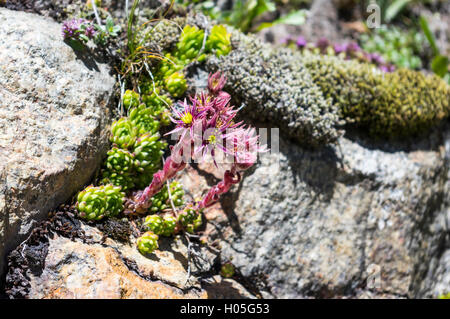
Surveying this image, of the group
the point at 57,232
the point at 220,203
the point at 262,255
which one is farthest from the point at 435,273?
the point at 57,232

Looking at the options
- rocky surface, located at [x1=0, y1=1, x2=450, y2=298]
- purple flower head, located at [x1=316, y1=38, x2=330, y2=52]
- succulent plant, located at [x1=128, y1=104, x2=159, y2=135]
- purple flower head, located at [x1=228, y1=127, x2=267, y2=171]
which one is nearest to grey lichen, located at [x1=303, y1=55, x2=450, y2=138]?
rocky surface, located at [x1=0, y1=1, x2=450, y2=298]

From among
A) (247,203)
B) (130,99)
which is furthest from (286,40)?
(130,99)

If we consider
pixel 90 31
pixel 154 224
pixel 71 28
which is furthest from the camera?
pixel 90 31

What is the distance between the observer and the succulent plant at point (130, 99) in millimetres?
3984

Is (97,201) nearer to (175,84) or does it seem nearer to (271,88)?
(175,84)

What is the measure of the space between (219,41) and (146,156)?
64.2 inches

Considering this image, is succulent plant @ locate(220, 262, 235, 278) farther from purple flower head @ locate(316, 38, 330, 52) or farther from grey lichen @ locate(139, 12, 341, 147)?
purple flower head @ locate(316, 38, 330, 52)

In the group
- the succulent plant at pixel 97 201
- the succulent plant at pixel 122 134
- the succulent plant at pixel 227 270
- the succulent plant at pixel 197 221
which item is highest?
the succulent plant at pixel 122 134

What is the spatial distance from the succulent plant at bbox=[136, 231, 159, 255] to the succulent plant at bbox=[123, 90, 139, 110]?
128cm

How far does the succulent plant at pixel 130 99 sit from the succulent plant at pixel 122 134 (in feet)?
0.67

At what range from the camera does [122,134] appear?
3857 mm

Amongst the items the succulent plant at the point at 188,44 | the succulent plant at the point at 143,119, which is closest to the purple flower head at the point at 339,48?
the succulent plant at the point at 188,44

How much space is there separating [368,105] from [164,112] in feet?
8.41

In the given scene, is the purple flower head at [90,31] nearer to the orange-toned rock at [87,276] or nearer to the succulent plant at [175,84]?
the succulent plant at [175,84]
